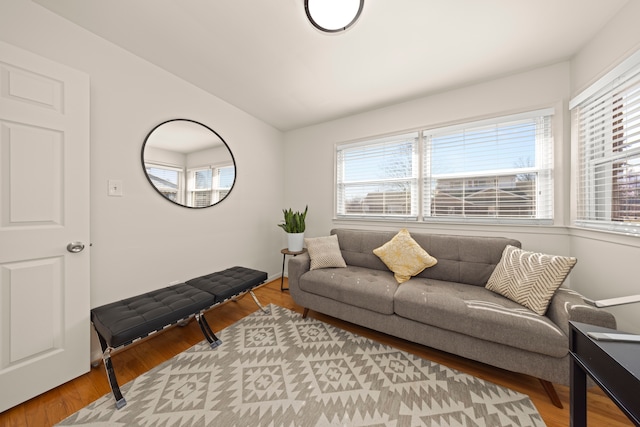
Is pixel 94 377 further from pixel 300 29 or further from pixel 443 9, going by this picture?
pixel 443 9

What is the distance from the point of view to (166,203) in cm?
211

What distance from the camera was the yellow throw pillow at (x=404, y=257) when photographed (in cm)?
211

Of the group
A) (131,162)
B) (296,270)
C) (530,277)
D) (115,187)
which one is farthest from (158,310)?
(530,277)

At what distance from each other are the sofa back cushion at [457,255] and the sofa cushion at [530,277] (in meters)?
0.16

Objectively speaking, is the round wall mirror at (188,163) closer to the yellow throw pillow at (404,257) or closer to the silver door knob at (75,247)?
the silver door knob at (75,247)

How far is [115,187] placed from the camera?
5.79 feet

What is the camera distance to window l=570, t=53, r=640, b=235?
1399 mm

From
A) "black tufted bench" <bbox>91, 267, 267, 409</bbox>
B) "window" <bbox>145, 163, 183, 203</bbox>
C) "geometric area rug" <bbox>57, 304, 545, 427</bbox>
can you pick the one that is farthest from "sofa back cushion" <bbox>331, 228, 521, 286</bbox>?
"window" <bbox>145, 163, 183, 203</bbox>

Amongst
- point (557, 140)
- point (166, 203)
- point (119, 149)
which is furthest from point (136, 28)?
point (557, 140)

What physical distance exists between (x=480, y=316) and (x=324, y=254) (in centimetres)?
145

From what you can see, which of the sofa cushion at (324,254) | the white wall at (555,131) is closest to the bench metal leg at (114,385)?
the sofa cushion at (324,254)

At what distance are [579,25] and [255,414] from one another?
11.3 feet

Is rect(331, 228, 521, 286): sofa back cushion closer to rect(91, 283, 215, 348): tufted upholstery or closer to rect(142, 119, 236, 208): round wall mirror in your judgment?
rect(91, 283, 215, 348): tufted upholstery

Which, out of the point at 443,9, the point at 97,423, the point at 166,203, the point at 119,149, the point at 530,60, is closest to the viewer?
the point at 97,423
